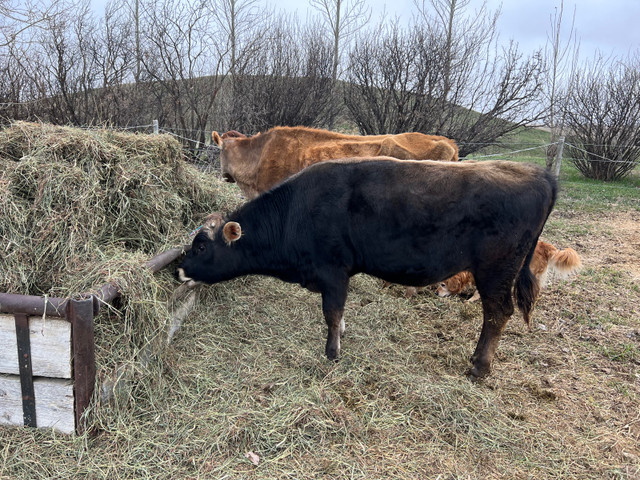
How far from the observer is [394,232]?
12.6 ft

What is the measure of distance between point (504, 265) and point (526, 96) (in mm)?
11948

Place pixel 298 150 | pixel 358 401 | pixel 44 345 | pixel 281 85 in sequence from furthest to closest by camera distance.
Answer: pixel 281 85 → pixel 298 150 → pixel 358 401 → pixel 44 345

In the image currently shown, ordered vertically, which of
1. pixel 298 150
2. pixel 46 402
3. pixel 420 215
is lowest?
pixel 46 402

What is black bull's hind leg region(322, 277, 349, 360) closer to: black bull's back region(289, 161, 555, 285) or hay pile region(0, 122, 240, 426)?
black bull's back region(289, 161, 555, 285)

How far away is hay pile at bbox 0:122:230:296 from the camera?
125 inches

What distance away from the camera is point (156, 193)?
4.14 metres

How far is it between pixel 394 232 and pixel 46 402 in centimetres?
282

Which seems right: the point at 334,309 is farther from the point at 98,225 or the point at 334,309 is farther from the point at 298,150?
the point at 298,150

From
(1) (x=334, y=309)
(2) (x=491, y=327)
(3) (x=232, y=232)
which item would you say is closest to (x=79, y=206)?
(3) (x=232, y=232)

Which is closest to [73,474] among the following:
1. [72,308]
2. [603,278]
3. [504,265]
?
[72,308]

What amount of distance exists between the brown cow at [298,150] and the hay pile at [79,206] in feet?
7.73

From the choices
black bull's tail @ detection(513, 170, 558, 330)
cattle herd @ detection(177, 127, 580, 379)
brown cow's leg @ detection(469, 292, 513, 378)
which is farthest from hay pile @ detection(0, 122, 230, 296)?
black bull's tail @ detection(513, 170, 558, 330)

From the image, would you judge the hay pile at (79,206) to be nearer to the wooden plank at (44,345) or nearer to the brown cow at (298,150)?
the wooden plank at (44,345)

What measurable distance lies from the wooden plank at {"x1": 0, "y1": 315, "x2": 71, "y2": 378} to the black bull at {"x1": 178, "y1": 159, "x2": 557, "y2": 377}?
1.43 m
